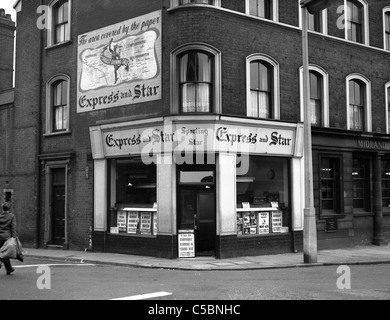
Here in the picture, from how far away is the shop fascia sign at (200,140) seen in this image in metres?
16.1

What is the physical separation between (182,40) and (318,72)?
5.84m

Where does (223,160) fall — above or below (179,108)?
below

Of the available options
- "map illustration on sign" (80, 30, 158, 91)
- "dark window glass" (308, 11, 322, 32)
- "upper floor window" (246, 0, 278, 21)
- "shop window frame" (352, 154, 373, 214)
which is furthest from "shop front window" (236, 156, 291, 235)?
"dark window glass" (308, 11, 322, 32)

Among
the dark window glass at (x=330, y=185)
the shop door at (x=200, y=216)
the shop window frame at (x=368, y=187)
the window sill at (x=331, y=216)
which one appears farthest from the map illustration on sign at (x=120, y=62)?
the shop window frame at (x=368, y=187)

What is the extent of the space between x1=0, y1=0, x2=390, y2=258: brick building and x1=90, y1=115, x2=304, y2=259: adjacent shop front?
5 cm

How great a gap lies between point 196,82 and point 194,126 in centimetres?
153

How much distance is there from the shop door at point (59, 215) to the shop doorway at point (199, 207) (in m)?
6.25

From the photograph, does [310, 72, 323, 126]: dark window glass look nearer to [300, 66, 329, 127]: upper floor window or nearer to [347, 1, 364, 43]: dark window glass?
[300, 66, 329, 127]: upper floor window

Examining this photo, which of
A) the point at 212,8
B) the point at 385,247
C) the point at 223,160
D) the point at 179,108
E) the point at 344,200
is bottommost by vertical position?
the point at 385,247

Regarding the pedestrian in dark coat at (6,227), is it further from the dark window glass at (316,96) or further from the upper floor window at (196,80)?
the dark window glass at (316,96)

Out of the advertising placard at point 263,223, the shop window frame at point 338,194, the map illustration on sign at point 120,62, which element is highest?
the map illustration on sign at point 120,62

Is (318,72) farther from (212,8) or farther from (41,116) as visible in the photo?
(41,116)

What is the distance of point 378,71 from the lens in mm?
21812
